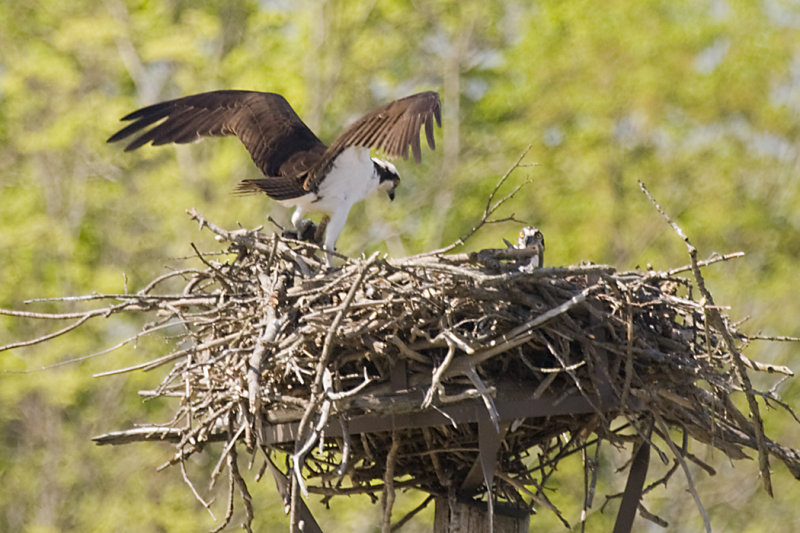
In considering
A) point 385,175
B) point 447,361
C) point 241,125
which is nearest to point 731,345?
point 447,361

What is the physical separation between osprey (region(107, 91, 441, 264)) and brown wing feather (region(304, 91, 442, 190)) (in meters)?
0.14

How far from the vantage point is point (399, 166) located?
16438 mm

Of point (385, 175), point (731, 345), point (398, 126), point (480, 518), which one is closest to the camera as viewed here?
point (731, 345)

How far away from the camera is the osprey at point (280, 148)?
660cm

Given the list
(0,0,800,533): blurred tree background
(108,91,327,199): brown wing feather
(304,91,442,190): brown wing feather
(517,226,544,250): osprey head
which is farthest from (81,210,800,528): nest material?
(0,0,800,533): blurred tree background

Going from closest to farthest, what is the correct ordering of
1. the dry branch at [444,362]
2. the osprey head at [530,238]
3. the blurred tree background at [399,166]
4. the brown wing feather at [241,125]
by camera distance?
1. the dry branch at [444,362]
2. the osprey head at [530,238]
3. the brown wing feather at [241,125]
4. the blurred tree background at [399,166]

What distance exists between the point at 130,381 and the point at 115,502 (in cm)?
138

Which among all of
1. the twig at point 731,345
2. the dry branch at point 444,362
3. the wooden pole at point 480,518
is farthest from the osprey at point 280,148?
the twig at point 731,345

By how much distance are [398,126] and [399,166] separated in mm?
10707

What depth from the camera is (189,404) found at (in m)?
5.68

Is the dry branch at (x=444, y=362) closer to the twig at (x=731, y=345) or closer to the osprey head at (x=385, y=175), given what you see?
the twig at (x=731, y=345)

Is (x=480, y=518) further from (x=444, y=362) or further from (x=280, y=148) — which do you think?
(x=280, y=148)

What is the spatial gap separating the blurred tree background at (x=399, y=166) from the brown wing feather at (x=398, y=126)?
8315mm

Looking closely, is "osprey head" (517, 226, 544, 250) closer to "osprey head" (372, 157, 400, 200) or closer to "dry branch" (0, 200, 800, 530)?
"dry branch" (0, 200, 800, 530)
